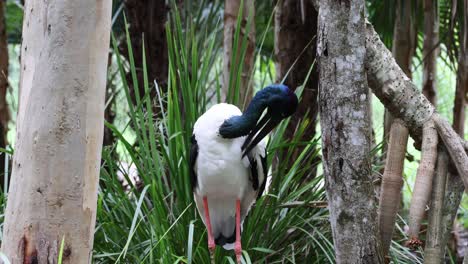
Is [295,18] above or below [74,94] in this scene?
above

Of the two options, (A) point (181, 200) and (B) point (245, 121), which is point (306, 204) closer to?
(B) point (245, 121)

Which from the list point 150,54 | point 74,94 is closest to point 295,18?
point 150,54

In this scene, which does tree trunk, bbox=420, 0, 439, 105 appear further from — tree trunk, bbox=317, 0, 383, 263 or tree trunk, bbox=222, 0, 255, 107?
tree trunk, bbox=317, 0, 383, 263

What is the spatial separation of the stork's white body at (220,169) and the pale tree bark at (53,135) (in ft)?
3.82

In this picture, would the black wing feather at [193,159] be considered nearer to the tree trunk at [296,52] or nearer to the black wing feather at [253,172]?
the black wing feather at [253,172]

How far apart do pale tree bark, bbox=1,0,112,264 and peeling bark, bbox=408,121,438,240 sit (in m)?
1.21

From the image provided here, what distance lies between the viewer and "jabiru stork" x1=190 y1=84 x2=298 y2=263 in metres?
3.47

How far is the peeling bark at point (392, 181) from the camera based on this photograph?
2715 millimetres

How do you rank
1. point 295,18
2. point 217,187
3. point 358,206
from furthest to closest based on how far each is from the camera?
1. point 295,18
2. point 217,187
3. point 358,206

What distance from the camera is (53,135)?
240 centimetres

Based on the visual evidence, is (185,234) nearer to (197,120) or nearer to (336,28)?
(197,120)

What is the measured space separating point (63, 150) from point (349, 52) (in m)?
1.07

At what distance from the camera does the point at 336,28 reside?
2.55 metres

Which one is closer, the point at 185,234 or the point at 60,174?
the point at 60,174
